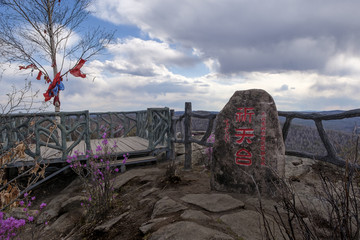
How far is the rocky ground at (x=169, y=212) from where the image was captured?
293 centimetres

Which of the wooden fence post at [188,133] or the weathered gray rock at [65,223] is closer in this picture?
the weathered gray rock at [65,223]

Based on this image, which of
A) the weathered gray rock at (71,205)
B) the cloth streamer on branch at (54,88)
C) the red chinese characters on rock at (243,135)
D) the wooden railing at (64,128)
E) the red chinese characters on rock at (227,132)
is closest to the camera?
the red chinese characters on rock at (243,135)

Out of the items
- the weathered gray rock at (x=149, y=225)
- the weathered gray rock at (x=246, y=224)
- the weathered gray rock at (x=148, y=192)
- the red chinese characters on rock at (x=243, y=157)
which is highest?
the red chinese characters on rock at (x=243, y=157)

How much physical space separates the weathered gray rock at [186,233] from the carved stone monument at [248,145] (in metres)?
1.46

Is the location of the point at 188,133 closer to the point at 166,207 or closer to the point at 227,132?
the point at 227,132

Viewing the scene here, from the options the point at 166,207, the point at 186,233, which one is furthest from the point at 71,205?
the point at 186,233

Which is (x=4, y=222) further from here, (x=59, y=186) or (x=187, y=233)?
(x=59, y=186)

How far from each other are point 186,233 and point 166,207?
946mm

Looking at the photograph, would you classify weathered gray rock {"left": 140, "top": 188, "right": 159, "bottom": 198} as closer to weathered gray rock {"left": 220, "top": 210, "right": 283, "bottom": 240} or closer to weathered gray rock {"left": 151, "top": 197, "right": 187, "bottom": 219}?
weathered gray rock {"left": 151, "top": 197, "right": 187, "bottom": 219}

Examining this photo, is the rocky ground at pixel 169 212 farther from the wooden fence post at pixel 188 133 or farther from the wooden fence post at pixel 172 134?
the wooden fence post at pixel 172 134

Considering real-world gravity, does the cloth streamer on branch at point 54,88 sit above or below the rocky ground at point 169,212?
above

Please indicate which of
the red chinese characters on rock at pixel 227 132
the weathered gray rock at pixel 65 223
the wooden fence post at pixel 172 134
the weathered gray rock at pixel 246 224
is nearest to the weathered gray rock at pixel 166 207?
the weathered gray rock at pixel 246 224

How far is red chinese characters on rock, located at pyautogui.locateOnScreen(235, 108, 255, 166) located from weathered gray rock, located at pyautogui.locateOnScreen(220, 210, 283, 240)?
36.4 inches

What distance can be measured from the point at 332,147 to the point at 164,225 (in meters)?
3.29
